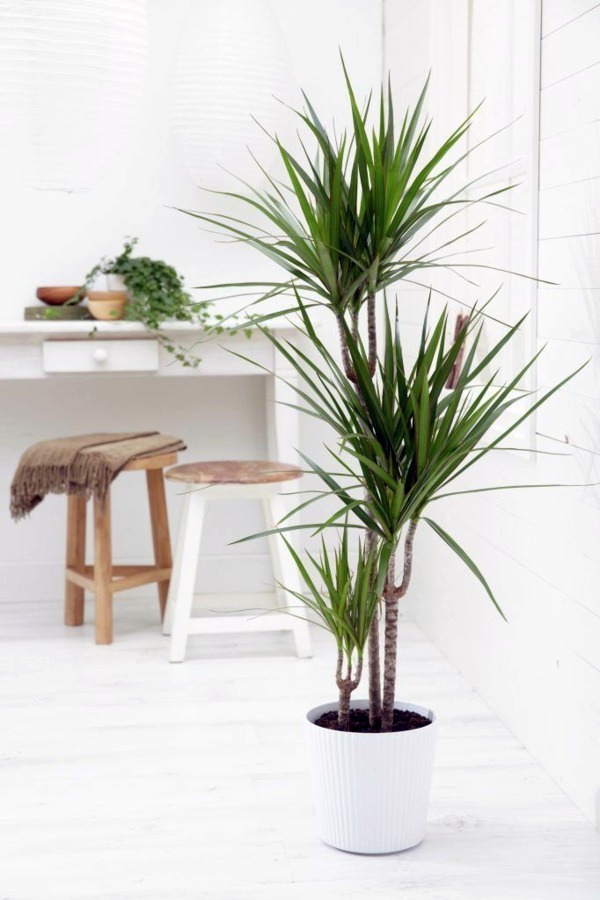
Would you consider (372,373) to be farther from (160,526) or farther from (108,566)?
(160,526)

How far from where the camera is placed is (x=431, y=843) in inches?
80.9

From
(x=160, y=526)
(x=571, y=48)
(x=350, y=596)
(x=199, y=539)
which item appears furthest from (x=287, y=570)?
(x=571, y=48)

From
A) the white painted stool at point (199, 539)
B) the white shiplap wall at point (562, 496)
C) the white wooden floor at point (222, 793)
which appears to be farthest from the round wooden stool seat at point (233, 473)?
the white shiplap wall at point (562, 496)

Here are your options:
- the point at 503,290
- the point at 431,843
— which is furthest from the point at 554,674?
the point at 503,290

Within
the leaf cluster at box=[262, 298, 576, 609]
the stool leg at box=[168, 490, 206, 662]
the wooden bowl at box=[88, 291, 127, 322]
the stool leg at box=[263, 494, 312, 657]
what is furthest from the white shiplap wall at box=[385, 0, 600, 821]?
the wooden bowl at box=[88, 291, 127, 322]

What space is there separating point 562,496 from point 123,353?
163cm

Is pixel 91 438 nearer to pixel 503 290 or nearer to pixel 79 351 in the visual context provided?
pixel 79 351

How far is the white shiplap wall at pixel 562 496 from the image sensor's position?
2.10 m

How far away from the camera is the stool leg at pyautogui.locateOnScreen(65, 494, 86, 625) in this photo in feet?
11.6

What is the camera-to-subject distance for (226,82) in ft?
11.9

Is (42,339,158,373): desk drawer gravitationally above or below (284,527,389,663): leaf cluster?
above

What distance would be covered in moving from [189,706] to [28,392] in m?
1.50

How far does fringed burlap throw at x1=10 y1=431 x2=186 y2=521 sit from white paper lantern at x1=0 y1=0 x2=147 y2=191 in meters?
0.74

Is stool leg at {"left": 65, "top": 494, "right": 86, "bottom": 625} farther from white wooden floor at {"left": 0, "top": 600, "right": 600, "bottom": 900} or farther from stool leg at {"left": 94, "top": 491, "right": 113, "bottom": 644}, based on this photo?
white wooden floor at {"left": 0, "top": 600, "right": 600, "bottom": 900}
